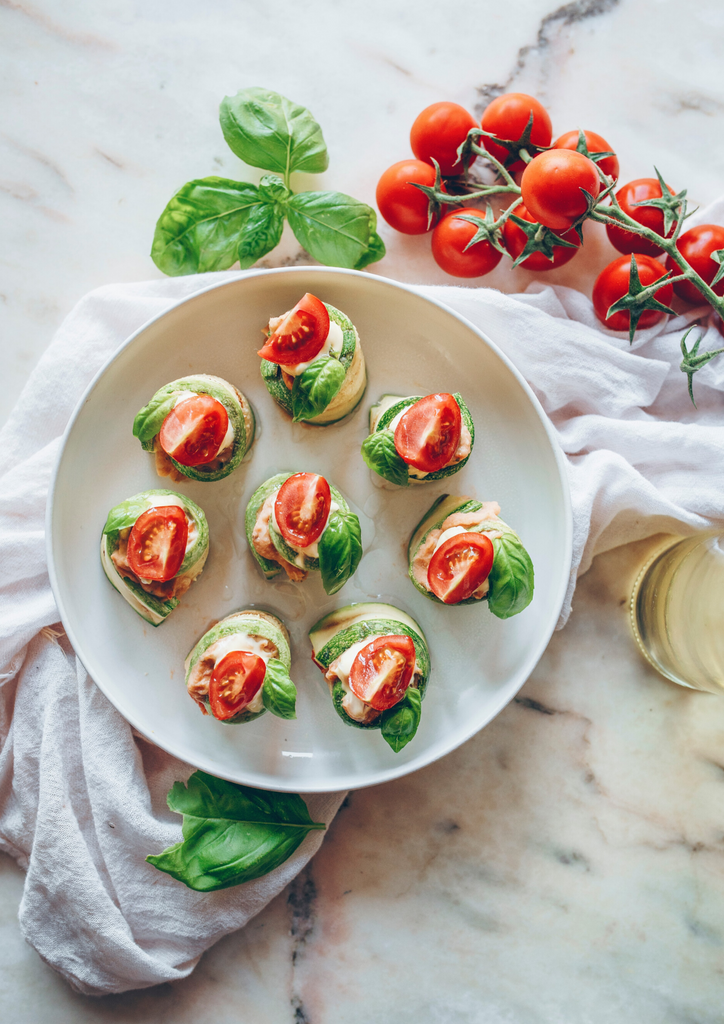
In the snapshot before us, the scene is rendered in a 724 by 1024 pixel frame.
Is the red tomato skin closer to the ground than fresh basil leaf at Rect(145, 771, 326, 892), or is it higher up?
higher up

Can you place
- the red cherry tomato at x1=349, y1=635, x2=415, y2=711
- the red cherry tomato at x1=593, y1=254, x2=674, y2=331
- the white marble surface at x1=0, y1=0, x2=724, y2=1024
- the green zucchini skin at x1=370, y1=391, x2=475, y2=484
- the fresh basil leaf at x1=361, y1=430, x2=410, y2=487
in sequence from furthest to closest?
1. the white marble surface at x1=0, y1=0, x2=724, y2=1024
2. the red cherry tomato at x1=593, y1=254, x2=674, y2=331
3. the green zucchini skin at x1=370, y1=391, x2=475, y2=484
4. the fresh basil leaf at x1=361, y1=430, x2=410, y2=487
5. the red cherry tomato at x1=349, y1=635, x2=415, y2=711

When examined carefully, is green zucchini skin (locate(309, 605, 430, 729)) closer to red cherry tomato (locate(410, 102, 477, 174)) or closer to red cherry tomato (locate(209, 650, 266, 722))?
red cherry tomato (locate(209, 650, 266, 722))

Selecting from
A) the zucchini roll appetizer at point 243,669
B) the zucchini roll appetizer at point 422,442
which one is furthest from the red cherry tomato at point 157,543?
the zucchini roll appetizer at point 422,442

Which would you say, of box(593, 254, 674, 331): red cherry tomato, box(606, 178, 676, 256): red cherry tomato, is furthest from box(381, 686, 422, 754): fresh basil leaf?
box(606, 178, 676, 256): red cherry tomato

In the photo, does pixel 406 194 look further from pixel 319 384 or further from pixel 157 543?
pixel 157 543

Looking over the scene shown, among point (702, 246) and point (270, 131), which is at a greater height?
point (702, 246)

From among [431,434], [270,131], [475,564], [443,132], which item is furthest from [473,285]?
[475,564]

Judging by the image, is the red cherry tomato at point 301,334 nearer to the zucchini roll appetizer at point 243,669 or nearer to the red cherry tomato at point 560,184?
the red cherry tomato at point 560,184
